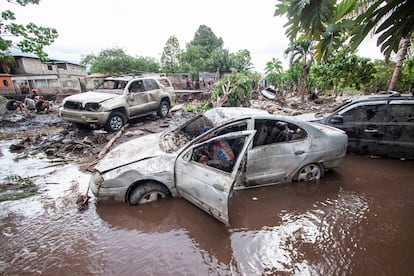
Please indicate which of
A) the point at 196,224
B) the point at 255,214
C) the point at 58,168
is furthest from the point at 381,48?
the point at 58,168

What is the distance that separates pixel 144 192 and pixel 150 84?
21.6ft

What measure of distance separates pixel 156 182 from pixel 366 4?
384cm

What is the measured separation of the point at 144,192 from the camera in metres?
3.26

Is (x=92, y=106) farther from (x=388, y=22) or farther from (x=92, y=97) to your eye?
(x=388, y=22)

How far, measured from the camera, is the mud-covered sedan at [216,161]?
9.71 feet

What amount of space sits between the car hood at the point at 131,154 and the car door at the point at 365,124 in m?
4.22

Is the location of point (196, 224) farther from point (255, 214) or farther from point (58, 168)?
point (58, 168)

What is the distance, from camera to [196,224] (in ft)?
9.95

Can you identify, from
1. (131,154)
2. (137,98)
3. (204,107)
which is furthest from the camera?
(204,107)

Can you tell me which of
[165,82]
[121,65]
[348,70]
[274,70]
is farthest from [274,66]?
[121,65]

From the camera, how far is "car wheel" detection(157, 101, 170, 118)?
949cm

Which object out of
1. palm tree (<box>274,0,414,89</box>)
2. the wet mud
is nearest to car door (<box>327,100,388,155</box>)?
the wet mud

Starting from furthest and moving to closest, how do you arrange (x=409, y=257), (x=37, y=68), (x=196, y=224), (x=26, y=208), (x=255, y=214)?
1. (x=37, y=68)
2. (x=26, y=208)
3. (x=255, y=214)
4. (x=196, y=224)
5. (x=409, y=257)

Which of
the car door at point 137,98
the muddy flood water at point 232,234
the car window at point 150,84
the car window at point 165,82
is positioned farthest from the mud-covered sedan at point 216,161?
the car window at point 165,82
